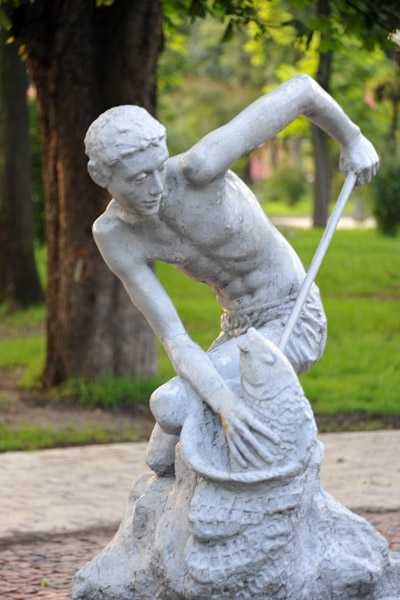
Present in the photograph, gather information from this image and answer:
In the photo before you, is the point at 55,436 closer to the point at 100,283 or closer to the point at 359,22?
the point at 100,283

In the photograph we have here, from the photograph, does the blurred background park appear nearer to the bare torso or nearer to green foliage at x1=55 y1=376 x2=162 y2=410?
green foliage at x1=55 y1=376 x2=162 y2=410

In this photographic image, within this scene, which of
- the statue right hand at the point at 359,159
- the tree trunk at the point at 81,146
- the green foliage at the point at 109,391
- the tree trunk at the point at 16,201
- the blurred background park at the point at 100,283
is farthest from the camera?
the tree trunk at the point at 16,201

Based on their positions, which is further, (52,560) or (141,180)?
(52,560)

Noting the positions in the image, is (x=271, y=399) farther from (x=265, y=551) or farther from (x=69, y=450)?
(x=69, y=450)

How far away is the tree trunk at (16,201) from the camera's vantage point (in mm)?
12602

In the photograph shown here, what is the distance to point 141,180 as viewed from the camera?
11.5ft

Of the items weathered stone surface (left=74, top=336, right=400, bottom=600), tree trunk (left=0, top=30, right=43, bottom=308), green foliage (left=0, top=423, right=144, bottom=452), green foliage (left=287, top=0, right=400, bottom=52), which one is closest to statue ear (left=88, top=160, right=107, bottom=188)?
weathered stone surface (left=74, top=336, right=400, bottom=600)

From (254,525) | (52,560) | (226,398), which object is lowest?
(52,560)

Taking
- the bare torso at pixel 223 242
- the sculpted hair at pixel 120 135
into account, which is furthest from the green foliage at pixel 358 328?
the sculpted hair at pixel 120 135

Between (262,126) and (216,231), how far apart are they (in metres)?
0.44

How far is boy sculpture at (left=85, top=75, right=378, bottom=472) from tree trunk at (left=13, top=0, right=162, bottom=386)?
4104 mm

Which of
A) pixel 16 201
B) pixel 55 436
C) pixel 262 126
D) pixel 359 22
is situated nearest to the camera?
pixel 262 126

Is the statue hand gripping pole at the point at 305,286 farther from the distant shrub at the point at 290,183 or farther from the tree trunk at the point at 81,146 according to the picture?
the distant shrub at the point at 290,183

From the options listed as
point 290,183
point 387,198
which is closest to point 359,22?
point 387,198
